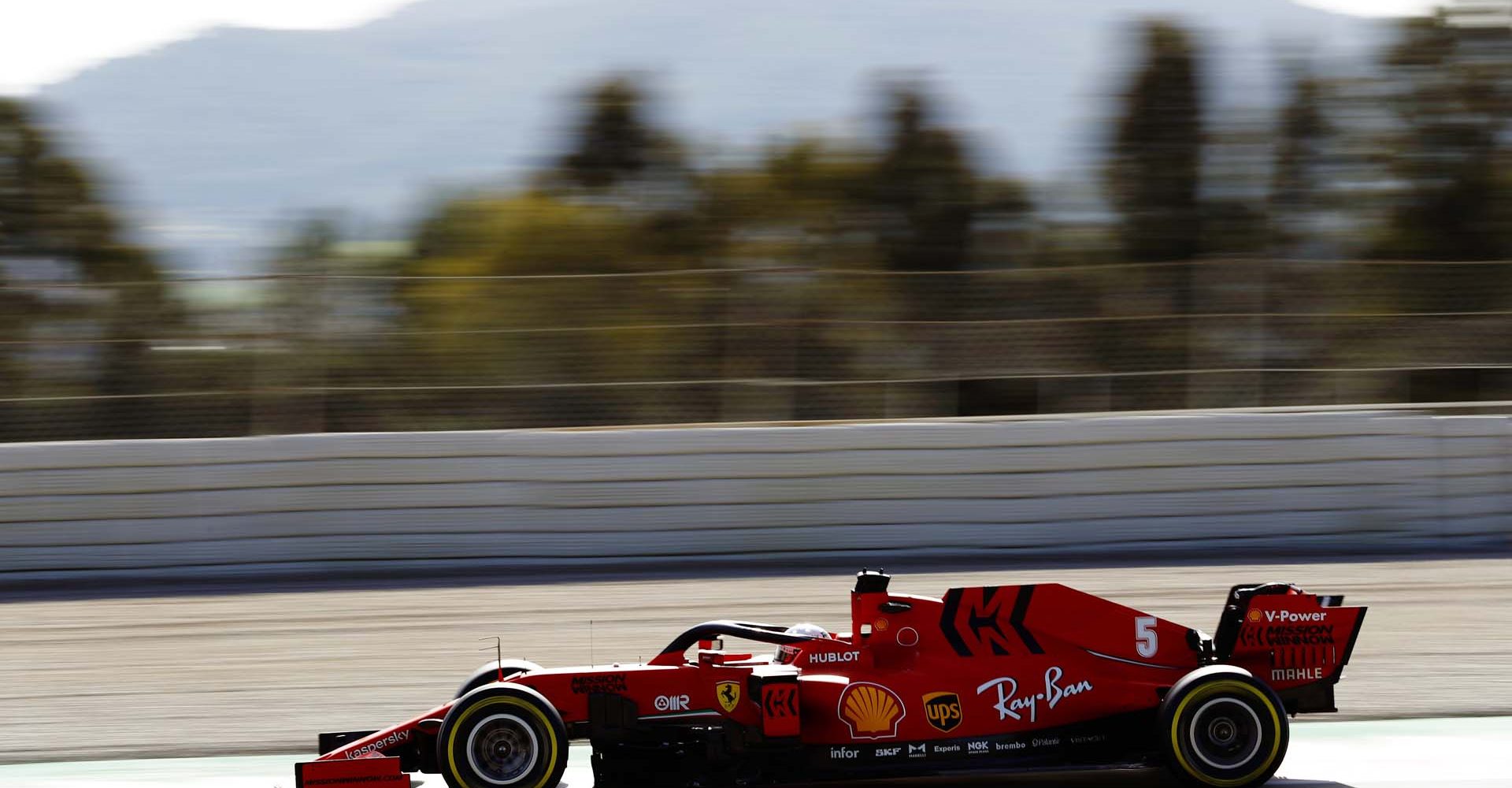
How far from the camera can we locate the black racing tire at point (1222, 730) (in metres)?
4.61

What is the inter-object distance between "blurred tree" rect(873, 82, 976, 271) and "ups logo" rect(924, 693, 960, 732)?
12144mm

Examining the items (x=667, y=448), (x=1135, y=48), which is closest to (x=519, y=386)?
(x=667, y=448)

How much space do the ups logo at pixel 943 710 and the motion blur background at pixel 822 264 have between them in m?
6.40

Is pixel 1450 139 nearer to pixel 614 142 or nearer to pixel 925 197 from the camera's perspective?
pixel 925 197

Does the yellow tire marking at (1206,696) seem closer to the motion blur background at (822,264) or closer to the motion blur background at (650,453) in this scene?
the motion blur background at (650,453)

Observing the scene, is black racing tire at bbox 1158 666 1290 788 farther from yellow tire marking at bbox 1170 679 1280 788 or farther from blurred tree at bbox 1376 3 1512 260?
blurred tree at bbox 1376 3 1512 260

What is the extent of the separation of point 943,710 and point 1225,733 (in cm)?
89

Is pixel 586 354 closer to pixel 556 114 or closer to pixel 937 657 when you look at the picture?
pixel 937 657

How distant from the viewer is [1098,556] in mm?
10000

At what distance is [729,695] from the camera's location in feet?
15.2

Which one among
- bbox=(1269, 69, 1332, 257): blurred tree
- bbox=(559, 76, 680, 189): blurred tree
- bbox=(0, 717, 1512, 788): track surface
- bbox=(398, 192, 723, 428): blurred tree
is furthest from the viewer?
bbox=(559, 76, 680, 189): blurred tree

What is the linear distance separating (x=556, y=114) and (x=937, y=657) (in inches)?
677

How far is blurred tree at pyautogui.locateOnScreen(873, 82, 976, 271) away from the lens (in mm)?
16906

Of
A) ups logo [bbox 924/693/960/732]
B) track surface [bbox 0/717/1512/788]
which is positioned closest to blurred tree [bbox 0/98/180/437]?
track surface [bbox 0/717/1512/788]
